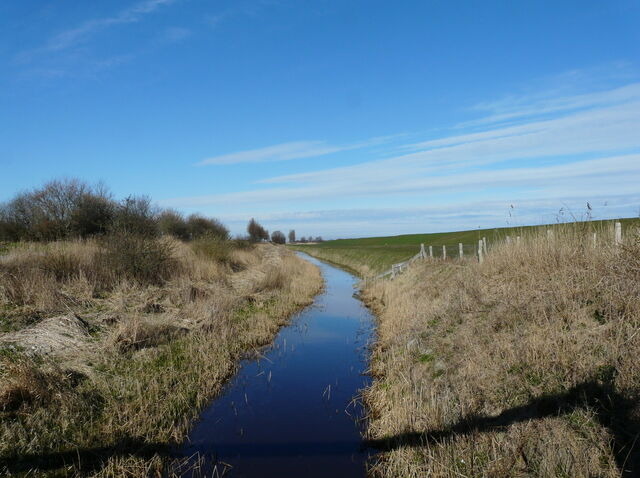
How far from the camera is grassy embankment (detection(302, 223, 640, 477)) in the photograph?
4426mm

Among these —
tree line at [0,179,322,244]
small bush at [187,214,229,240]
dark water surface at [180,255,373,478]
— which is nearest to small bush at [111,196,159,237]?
tree line at [0,179,322,244]

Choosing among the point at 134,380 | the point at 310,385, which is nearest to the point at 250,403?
the point at 310,385

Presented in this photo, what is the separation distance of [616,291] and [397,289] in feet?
36.4

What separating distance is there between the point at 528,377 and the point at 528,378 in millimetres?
23

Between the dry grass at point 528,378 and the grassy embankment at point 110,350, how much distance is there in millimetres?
3358

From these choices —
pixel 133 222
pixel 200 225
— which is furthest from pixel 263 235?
pixel 133 222

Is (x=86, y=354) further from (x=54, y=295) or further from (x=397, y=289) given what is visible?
(x=397, y=289)

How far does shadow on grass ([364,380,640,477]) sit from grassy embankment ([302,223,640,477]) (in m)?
0.01

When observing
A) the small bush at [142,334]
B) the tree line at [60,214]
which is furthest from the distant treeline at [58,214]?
the small bush at [142,334]

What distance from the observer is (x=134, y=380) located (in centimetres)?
705

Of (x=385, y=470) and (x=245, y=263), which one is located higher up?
(x=245, y=263)

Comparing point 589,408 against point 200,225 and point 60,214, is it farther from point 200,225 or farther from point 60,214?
point 200,225

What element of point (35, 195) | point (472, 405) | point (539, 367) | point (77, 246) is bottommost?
point (472, 405)

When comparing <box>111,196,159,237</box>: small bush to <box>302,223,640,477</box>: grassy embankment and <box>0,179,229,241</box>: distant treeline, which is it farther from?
<box>302,223,640,477</box>: grassy embankment
